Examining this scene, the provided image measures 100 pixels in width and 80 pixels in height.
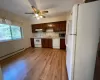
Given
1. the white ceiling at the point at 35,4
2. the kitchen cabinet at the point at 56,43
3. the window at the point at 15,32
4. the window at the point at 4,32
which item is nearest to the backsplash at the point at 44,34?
the kitchen cabinet at the point at 56,43

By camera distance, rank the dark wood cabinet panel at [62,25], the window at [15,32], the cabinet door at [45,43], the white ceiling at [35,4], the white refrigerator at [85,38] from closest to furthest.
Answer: the white refrigerator at [85,38] → the white ceiling at [35,4] → the window at [15,32] → the dark wood cabinet panel at [62,25] → the cabinet door at [45,43]

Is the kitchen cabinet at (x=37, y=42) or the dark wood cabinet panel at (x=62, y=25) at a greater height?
the dark wood cabinet panel at (x=62, y=25)

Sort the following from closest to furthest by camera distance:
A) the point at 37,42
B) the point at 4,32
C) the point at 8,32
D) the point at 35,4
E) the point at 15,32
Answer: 1. the point at 35,4
2. the point at 4,32
3. the point at 8,32
4. the point at 15,32
5. the point at 37,42

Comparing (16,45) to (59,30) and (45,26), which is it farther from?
(59,30)

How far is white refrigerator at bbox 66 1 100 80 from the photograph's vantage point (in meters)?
1.12

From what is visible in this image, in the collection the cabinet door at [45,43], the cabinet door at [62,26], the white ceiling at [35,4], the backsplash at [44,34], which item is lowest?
the cabinet door at [45,43]

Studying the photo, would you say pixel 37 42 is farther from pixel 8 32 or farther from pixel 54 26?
pixel 8 32

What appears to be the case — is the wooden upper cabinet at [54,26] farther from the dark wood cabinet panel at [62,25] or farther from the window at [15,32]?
the window at [15,32]

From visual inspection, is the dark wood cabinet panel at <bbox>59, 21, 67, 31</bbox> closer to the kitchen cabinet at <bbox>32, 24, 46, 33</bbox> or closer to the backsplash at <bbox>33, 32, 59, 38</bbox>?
the backsplash at <bbox>33, 32, 59, 38</bbox>

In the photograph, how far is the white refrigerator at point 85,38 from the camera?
1.12 m

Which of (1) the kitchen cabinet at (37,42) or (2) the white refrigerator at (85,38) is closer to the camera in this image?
(2) the white refrigerator at (85,38)

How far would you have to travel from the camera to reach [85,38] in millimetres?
1192

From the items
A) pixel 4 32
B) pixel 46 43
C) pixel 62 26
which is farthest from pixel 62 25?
pixel 4 32

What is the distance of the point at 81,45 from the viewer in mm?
1228
